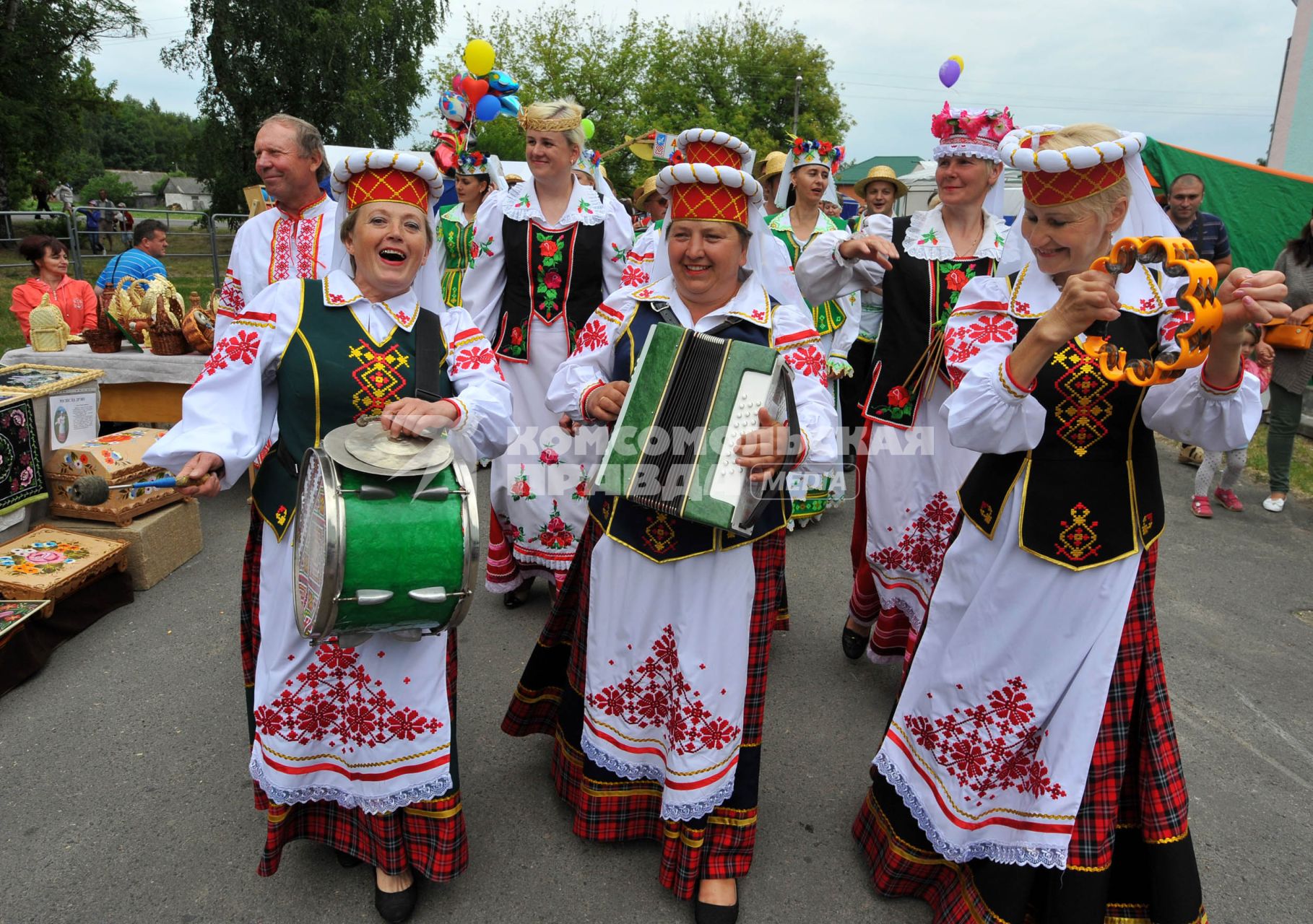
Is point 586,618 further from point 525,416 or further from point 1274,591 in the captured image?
point 1274,591

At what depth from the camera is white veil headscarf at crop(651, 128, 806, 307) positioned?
7.57 feet

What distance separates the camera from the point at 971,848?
2.29 metres

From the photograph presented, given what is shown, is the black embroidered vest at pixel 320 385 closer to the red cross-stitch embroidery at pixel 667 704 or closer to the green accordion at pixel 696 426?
the green accordion at pixel 696 426

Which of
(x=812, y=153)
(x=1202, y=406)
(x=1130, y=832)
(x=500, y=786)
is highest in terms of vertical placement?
(x=812, y=153)

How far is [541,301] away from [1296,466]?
292 inches

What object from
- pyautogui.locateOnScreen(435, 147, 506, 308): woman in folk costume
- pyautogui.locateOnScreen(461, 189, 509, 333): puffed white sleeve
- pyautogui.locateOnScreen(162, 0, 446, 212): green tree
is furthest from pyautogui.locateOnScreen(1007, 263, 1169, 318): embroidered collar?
pyautogui.locateOnScreen(162, 0, 446, 212): green tree

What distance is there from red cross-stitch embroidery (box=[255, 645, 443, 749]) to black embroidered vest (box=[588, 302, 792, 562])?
0.77m

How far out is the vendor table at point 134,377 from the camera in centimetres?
595

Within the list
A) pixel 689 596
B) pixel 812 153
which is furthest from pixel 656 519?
pixel 812 153

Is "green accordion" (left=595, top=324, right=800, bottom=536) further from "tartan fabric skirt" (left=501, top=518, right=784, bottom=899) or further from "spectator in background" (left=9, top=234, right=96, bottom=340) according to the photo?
"spectator in background" (left=9, top=234, right=96, bottom=340)

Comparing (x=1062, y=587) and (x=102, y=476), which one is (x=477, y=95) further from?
(x=1062, y=587)

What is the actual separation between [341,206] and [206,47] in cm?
2580

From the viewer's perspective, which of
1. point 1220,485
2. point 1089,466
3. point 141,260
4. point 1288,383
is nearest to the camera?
point 1089,466

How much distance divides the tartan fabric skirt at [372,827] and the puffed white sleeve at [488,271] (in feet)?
7.30
